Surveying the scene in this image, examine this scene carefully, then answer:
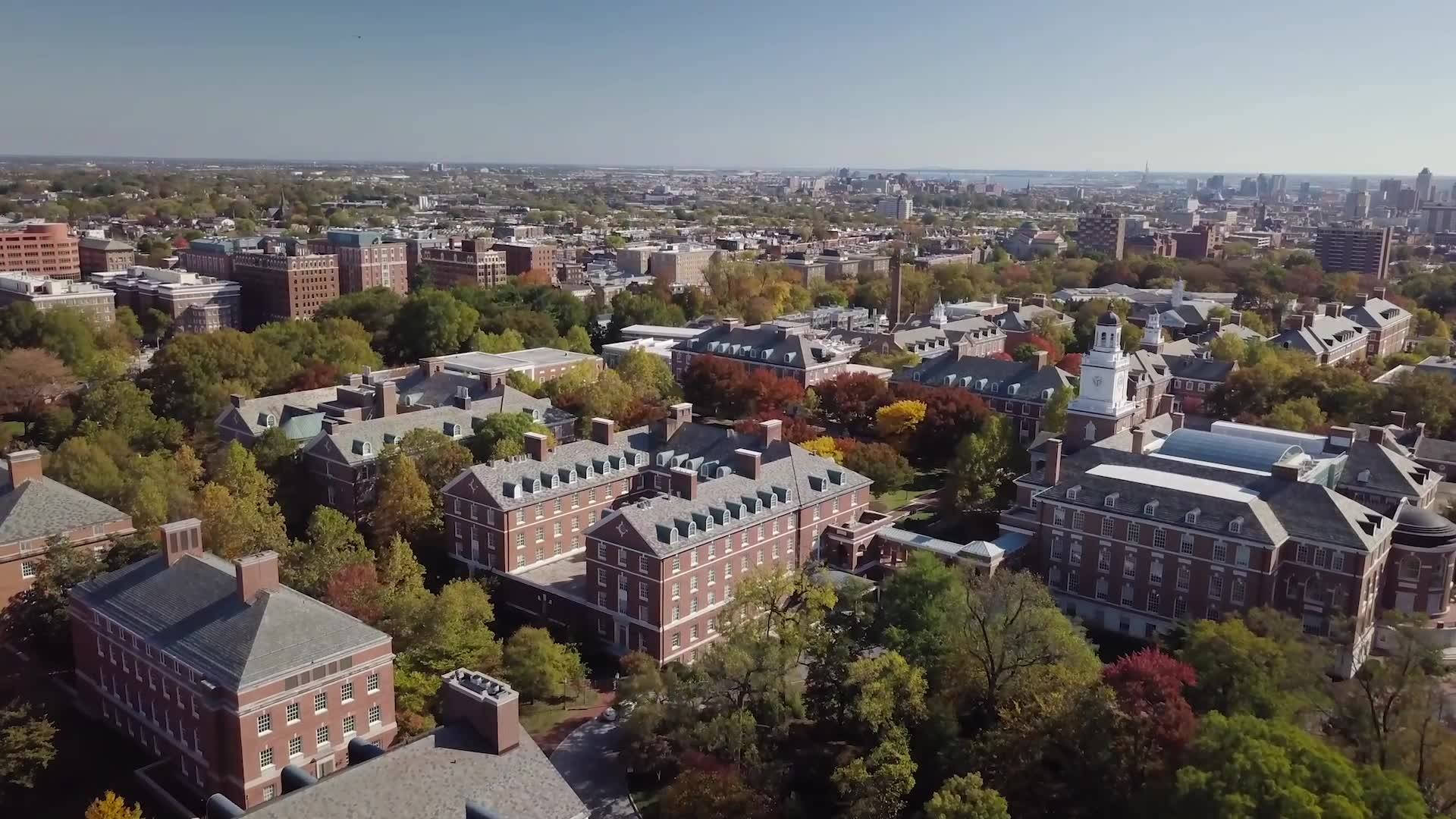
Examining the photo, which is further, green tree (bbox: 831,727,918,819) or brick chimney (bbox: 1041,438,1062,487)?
brick chimney (bbox: 1041,438,1062,487)

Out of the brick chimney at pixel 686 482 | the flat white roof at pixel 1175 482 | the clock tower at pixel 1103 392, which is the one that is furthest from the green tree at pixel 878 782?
the clock tower at pixel 1103 392

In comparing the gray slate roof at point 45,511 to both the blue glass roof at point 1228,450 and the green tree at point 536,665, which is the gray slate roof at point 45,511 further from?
the blue glass roof at point 1228,450

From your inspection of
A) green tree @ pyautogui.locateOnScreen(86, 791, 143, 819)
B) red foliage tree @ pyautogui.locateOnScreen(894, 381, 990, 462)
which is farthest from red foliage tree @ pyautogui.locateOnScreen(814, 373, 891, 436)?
green tree @ pyautogui.locateOnScreen(86, 791, 143, 819)

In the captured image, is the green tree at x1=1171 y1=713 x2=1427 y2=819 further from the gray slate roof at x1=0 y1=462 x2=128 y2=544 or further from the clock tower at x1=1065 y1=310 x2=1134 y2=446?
the gray slate roof at x1=0 y1=462 x2=128 y2=544

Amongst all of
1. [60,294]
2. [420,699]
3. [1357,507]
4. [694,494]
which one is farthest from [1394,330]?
[60,294]

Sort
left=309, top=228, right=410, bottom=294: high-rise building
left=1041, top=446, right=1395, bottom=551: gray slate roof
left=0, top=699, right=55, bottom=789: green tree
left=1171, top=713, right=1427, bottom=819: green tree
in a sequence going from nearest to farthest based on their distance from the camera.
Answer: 1. left=1171, top=713, right=1427, bottom=819: green tree
2. left=0, top=699, right=55, bottom=789: green tree
3. left=1041, top=446, right=1395, bottom=551: gray slate roof
4. left=309, top=228, right=410, bottom=294: high-rise building

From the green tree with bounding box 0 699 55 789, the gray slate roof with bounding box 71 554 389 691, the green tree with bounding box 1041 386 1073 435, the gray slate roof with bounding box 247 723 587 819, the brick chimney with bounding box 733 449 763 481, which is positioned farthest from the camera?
the green tree with bounding box 1041 386 1073 435
